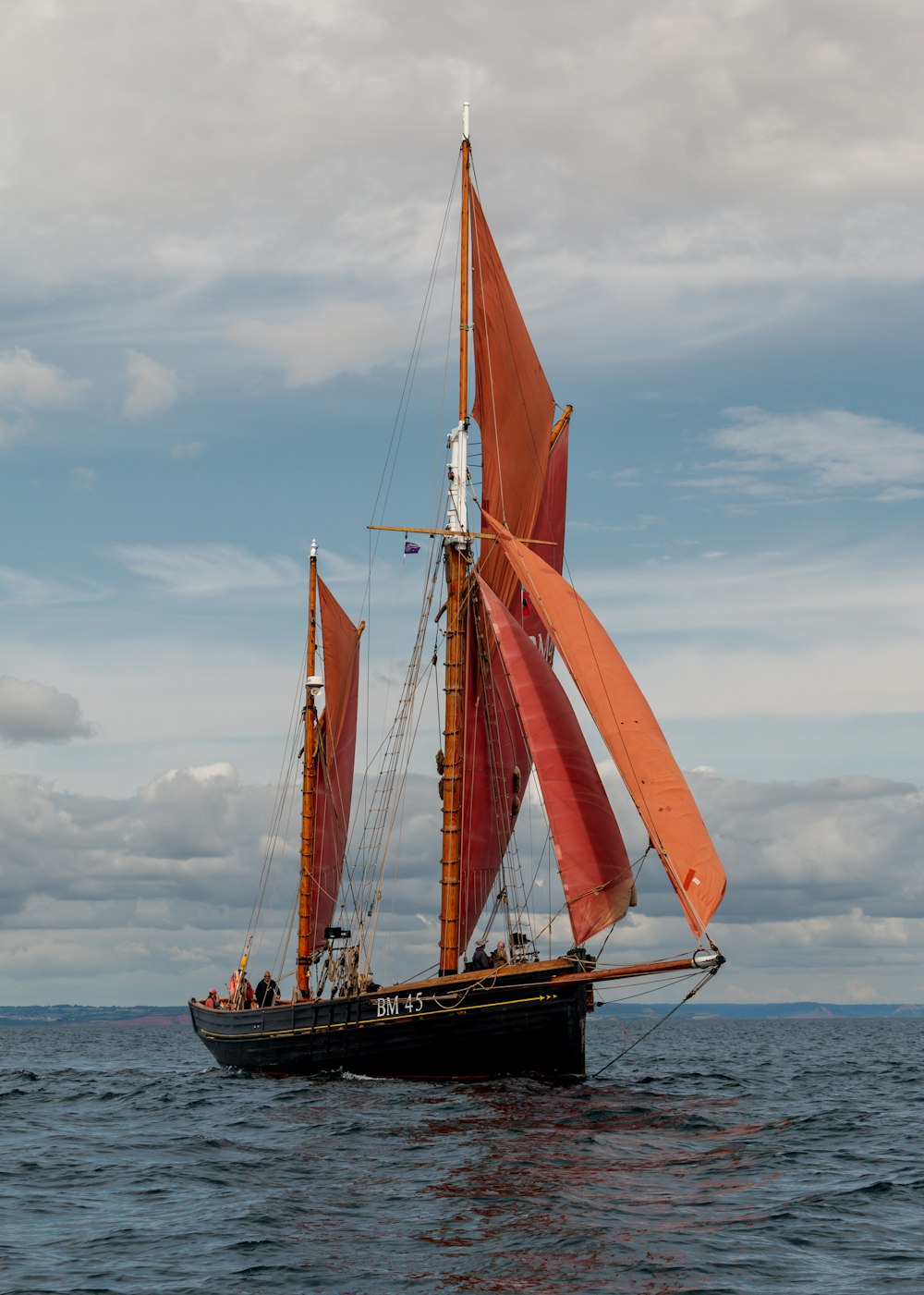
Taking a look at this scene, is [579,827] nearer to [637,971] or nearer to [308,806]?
[637,971]

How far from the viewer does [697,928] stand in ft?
96.2

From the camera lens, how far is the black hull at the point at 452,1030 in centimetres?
3369

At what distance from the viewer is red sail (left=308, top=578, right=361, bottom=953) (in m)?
46.3

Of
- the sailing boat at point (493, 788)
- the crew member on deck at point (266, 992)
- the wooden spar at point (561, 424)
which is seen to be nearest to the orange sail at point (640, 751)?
the sailing boat at point (493, 788)

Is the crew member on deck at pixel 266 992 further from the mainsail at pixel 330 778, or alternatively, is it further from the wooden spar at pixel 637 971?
the wooden spar at pixel 637 971

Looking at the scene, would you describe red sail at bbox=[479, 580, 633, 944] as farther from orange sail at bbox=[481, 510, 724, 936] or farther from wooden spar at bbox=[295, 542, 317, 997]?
wooden spar at bbox=[295, 542, 317, 997]

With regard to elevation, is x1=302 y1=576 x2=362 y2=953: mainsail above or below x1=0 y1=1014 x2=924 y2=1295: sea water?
above

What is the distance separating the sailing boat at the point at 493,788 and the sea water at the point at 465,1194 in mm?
1844

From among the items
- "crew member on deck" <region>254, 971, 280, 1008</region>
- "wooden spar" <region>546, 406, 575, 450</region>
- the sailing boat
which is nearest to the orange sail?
the sailing boat

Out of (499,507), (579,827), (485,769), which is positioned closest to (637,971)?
(579,827)

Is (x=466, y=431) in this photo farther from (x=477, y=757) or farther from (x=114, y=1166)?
(x=114, y=1166)

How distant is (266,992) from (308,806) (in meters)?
6.44

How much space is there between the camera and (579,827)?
3375 cm

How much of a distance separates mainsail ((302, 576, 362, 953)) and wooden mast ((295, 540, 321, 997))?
187 millimetres
